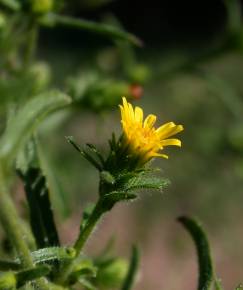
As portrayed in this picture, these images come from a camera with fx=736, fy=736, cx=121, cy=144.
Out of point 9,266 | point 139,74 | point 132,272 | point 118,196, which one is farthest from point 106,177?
point 139,74

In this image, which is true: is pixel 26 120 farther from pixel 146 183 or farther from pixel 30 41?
pixel 30 41

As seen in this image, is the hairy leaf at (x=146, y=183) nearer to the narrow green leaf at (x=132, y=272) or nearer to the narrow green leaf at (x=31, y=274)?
the narrow green leaf at (x=31, y=274)

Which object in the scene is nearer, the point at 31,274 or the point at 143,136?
the point at 31,274

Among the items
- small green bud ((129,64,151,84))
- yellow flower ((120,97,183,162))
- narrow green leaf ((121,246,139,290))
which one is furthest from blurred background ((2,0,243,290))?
yellow flower ((120,97,183,162))

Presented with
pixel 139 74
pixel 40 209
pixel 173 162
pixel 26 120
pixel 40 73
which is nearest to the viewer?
pixel 26 120

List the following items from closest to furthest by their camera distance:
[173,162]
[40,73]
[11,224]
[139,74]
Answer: [11,224]
[40,73]
[139,74]
[173,162]

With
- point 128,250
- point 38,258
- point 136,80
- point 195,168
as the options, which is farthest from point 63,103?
point 128,250

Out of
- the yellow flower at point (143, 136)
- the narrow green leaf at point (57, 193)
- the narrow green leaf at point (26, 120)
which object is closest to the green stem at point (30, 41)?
the narrow green leaf at point (57, 193)
